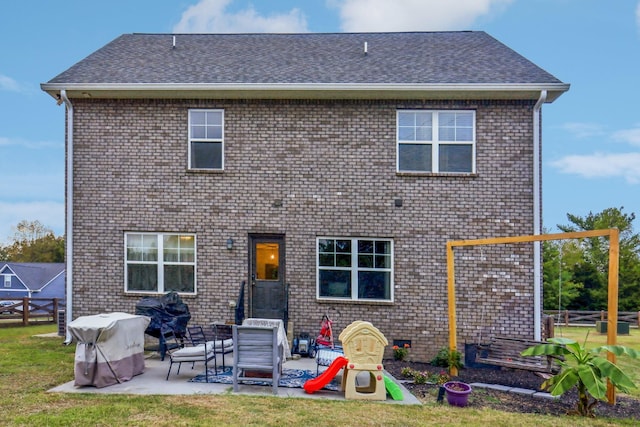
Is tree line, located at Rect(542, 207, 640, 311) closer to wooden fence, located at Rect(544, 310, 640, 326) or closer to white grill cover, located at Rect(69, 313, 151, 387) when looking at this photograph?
wooden fence, located at Rect(544, 310, 640, 326)

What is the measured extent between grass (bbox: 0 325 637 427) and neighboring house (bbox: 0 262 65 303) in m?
39.0

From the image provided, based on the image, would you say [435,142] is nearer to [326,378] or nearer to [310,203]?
[310,203]

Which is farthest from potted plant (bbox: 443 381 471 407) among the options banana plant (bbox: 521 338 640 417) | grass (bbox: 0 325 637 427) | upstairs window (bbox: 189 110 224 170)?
upstairs window (bbox: 189 110 224 170)

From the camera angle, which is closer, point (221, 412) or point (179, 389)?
point (221, 412)

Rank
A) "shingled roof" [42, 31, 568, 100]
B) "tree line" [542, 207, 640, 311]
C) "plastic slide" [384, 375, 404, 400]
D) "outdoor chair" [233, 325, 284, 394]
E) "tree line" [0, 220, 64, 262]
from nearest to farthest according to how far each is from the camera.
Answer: "plastic slide" [384, 375, 404, 400], "outdoor chair" [233, 325, 284, 394], "shingled roof" [42, 31, 568, 100], "tree line" [542, 207, 640, 311], "tree line" [0, 220, 64, 262]

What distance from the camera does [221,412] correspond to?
5551mm

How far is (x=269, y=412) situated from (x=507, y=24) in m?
19.0

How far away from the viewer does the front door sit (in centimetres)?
971

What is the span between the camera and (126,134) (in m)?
9.95

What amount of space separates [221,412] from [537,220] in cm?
739

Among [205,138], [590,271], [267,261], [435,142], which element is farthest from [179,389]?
[590,271]

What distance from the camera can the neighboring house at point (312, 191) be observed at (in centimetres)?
934

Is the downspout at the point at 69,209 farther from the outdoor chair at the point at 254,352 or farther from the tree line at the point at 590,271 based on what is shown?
the tree line at the point at 590,271

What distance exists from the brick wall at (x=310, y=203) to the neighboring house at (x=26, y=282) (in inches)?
1396
